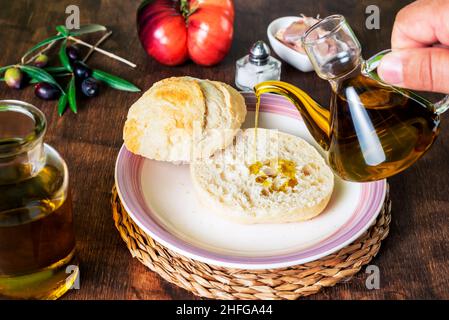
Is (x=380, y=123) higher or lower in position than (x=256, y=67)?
higher

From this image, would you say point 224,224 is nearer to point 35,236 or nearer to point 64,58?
point 35,236

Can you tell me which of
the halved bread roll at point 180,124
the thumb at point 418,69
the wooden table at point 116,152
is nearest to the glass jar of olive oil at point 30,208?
the wooden table at point 116,152

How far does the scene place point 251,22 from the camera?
242cm

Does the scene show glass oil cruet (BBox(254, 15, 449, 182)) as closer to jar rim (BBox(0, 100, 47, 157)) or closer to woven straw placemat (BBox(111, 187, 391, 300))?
woven straw placemat (BBox(111, 187, 391, 300))

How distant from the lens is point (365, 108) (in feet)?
4.41

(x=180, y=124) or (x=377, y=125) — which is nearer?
(x=377, y=125)

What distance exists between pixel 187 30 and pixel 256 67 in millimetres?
273

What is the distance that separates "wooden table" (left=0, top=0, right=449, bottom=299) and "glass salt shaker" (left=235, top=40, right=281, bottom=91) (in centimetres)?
6

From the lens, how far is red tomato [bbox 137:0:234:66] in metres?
2.12

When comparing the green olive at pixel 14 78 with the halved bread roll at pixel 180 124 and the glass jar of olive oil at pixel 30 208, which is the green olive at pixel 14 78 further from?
the glass jar of olive oil at pixel 30 208

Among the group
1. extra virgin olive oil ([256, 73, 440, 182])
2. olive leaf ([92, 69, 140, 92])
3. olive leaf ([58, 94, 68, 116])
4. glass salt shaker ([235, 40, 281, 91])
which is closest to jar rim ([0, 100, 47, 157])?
extra virgin olive oil ([256, 73, 440, 182])

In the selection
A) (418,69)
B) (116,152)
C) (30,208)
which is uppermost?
(418,69)

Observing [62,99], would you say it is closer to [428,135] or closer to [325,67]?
[325,67]

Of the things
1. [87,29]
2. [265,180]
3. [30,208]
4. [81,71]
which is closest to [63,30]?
[87,29]
